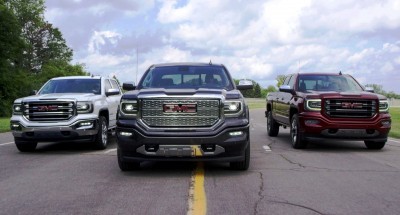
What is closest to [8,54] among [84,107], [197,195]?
[84,107]

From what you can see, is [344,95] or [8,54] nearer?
[344,95]

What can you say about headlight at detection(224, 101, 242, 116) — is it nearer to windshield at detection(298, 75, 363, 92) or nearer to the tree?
windshield at detection(298, 75, 363, 92)

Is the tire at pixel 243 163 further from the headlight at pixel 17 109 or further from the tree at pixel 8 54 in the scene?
the tree at pixel 8 54

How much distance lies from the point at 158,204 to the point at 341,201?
224 centimetres

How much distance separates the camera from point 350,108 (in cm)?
1136

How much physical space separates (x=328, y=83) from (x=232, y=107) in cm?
579

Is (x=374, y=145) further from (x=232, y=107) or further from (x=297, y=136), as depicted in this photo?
(x=232, y=107)

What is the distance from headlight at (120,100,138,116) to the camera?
789cm

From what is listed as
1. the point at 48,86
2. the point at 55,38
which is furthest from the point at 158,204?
the point at 55,38

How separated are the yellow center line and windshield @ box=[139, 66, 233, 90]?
1.61 m

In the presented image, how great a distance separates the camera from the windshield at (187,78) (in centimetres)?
909

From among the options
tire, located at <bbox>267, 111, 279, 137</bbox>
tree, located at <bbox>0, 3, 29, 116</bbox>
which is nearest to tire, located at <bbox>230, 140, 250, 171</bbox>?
tire, located at <bbox>267, 111, 279, 137</bbox>

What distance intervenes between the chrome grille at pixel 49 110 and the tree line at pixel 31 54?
150 ft

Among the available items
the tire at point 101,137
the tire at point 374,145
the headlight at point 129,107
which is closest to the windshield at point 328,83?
the tire at point 374,145
